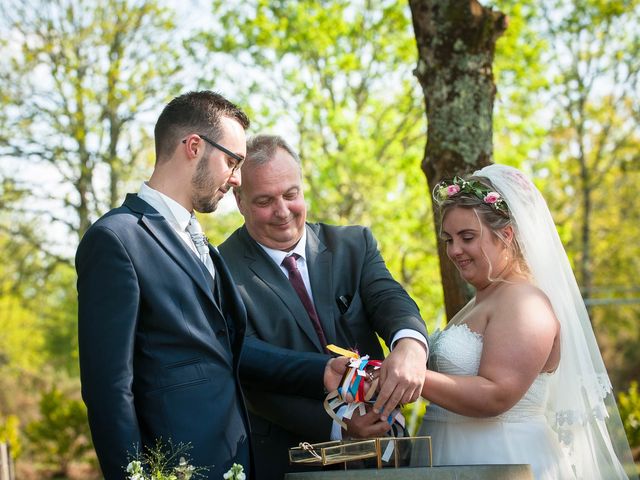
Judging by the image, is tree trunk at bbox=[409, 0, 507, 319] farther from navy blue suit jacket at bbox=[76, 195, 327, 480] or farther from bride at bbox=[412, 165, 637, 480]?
navy blue suit jacket at bbox=[76, 195, 327, 480]

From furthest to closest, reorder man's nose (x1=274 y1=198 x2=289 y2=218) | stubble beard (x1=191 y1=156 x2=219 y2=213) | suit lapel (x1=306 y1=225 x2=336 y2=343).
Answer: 1. man's nose (x1=274 y1=198 x2=289 y2=218)
2. suit lapel (x1=306 y1=225 x2=336 y2=343)
3. stubble beard (x1=191 y1=156 x2=219 y2=213)

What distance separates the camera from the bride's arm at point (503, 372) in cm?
371

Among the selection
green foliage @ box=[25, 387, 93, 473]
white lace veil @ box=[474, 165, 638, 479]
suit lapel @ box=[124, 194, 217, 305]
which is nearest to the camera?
suit lapel @ box=[124, 194, 217, 305]

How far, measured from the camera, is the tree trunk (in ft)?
17.9

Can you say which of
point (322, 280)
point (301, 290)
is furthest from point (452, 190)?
point (301, 290)

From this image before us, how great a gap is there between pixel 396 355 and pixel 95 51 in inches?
629

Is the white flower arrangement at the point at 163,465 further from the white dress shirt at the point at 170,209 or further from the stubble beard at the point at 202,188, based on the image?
the stubble beard at the point at 202,188

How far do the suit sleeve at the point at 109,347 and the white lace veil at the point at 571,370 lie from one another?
194 centimetres

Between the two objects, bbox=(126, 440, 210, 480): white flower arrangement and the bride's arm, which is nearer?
bbox=(126, 440, 210, 480): white flower arrangement

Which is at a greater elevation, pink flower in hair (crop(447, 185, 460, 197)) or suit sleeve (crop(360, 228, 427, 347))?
pink flower in hair (crop(447, 185, 460, 197))

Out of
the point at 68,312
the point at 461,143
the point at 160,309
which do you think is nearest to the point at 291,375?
the point at 160,309

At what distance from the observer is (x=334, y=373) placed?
3.74 meters

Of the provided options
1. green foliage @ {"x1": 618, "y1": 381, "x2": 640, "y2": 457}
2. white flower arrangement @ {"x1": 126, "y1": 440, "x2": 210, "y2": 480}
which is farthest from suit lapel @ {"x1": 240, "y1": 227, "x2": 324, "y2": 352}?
green foliage @ {"x1": 618, "y1": 381, "x2": 640, "y2": 457}

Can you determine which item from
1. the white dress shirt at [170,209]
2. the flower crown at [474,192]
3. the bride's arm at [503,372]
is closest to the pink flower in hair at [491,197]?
the flower crown at [474,192]
